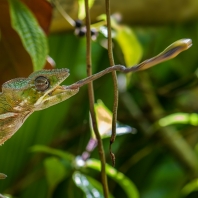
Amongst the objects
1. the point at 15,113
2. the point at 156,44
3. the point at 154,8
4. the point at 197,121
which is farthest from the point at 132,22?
the point at 15,113

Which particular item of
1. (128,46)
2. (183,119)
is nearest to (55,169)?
(128,46)

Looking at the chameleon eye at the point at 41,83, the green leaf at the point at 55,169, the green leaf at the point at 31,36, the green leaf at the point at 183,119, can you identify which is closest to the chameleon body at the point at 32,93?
the chameleon eye at the point at 41,83

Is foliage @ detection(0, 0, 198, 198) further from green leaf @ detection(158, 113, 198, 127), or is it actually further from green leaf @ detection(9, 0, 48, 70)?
green leaf @ detection(9, 0, 48, 70)

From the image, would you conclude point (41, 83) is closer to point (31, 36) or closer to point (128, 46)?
point (31, 36)

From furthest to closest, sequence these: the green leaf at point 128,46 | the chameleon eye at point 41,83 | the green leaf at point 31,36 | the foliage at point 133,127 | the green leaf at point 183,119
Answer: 1. the foliage at point 133,127
2. the green leaf at point 183,119
3. the green leaf at point 128,46
4. the green leaf at point 31,36
5. the chameleon eye at point 41,83

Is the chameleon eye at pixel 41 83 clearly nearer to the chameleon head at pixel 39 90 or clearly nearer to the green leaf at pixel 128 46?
the chameleon head at pixel 39 90
